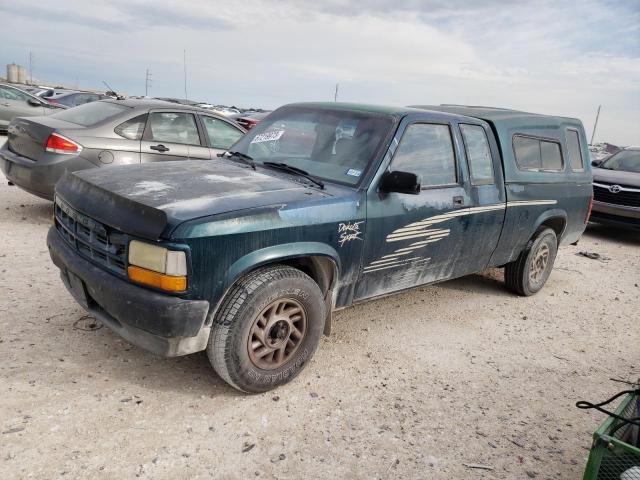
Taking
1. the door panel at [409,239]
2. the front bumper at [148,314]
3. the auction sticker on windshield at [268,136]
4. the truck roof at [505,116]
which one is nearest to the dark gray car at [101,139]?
the auction sticker on windshield at [268,136]

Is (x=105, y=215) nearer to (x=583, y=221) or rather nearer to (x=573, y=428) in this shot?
(x=573, y=428)

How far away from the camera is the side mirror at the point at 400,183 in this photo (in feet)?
11.0

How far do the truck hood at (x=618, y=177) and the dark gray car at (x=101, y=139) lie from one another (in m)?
6.82

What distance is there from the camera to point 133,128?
6164mm

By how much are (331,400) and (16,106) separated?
13426 mm

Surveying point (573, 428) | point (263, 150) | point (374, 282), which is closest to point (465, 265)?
point (374, 282)

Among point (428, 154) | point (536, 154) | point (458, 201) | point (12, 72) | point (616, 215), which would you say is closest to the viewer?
point (428, 154)

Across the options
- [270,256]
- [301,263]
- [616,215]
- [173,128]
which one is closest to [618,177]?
[616,215]

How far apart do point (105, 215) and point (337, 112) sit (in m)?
1.95

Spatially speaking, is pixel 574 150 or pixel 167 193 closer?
pixel 167 193

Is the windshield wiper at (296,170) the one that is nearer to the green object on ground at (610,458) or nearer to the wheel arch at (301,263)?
the wheel arch at (301,263)

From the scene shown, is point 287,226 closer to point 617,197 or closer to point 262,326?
point 262,326

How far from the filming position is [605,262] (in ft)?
24.4

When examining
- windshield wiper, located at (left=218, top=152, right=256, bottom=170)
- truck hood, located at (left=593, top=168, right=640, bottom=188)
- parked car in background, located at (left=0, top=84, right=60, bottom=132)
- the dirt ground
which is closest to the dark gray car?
the dirt ground
